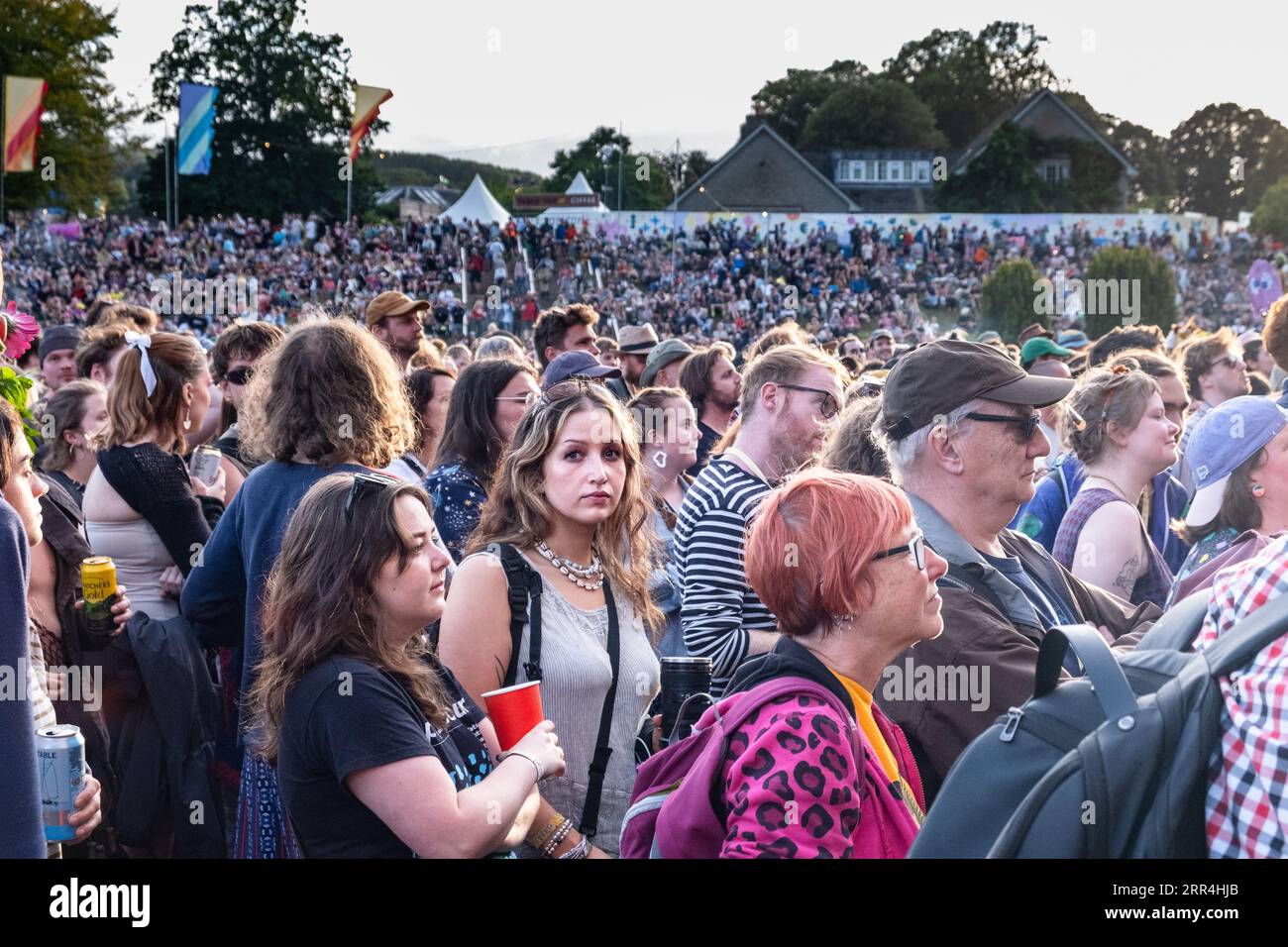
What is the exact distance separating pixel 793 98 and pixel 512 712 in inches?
3217

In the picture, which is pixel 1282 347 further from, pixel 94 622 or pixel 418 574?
pixel 94 622

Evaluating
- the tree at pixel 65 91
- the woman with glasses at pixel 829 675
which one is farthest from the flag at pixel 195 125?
the woman with glasses at pixel 829 675

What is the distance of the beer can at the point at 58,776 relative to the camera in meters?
2.83

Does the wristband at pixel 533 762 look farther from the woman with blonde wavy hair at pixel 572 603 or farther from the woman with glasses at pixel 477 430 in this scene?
the woman with glasses at pixel 477 430

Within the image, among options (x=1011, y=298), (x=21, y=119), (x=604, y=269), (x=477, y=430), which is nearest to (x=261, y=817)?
(x=477, y=430)

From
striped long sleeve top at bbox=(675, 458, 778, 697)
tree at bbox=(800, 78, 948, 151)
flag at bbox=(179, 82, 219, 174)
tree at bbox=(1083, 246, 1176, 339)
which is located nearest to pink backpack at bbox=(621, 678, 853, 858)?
striped long sleeve top at bbox=(675, 458, 778, 697)

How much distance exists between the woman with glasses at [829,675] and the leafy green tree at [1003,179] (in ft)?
195

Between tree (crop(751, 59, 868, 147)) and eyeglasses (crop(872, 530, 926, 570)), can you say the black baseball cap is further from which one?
tree (crop(751, 59, 868, 147))

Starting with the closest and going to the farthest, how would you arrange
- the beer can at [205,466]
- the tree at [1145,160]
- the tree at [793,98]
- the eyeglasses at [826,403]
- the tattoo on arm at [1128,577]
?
the tattoo on arm at [1128,577], the eyeglasses at [826,403], the beer can at [205,466], the tree at [1145,160], the tree at [793,98]

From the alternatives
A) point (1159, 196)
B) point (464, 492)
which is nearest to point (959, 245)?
point (1159, 196)

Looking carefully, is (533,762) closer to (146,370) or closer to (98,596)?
(98,596)

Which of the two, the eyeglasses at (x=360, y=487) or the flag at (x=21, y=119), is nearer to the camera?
the eyeglasses at (x=360, y=487)

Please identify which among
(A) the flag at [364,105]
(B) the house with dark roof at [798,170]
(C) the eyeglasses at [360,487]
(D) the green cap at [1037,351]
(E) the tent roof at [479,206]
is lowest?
(C) the eyeglasses at [360,487]

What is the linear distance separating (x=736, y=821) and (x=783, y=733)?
0.16 m
